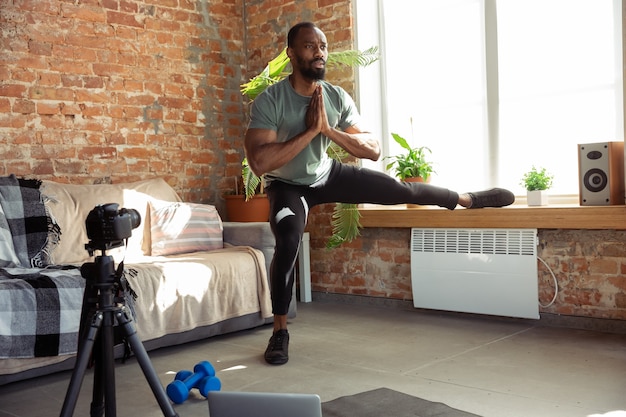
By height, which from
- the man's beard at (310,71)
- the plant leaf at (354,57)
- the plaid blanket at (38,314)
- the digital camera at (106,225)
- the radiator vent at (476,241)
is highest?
the plant leaf at (354,57)

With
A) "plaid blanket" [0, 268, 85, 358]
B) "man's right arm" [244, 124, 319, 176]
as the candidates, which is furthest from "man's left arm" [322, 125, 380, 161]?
"plaid blanket" [0, 268, 85, 358]

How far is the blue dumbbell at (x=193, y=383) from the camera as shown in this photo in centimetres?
267

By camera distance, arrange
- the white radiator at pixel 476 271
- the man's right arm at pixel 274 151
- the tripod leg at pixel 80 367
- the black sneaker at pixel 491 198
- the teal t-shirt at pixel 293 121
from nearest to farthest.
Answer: the tripod leg at pixel 80 367
the man's right arm at pixel 274 151
the teal t-shirt at pixel 293 121
the black sneaker at pixel 491 198
the white radiator at pixel 476 271

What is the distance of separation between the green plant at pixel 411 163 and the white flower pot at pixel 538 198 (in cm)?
70

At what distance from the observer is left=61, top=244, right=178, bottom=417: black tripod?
6.34 feet

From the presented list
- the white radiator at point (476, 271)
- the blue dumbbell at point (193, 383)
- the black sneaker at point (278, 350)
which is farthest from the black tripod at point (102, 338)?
the white radiator at point (476, 271)

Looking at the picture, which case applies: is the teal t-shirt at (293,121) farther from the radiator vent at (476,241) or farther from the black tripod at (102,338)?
the black tripod at (102,338)

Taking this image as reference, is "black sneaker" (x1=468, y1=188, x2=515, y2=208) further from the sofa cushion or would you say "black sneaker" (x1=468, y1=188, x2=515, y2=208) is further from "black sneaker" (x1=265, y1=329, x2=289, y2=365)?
the sofa cushion

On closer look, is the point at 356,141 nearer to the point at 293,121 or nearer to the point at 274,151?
the point at 293,121

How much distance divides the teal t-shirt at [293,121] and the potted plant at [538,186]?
1288mm

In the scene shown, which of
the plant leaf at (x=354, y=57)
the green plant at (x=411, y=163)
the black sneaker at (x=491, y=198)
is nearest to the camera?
the black sneaker at (x=491, y=198)

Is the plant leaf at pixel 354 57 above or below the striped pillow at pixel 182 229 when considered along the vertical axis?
above

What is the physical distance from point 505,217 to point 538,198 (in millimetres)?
228

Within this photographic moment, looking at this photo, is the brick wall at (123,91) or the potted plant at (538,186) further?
the brick wall at (123,91)
